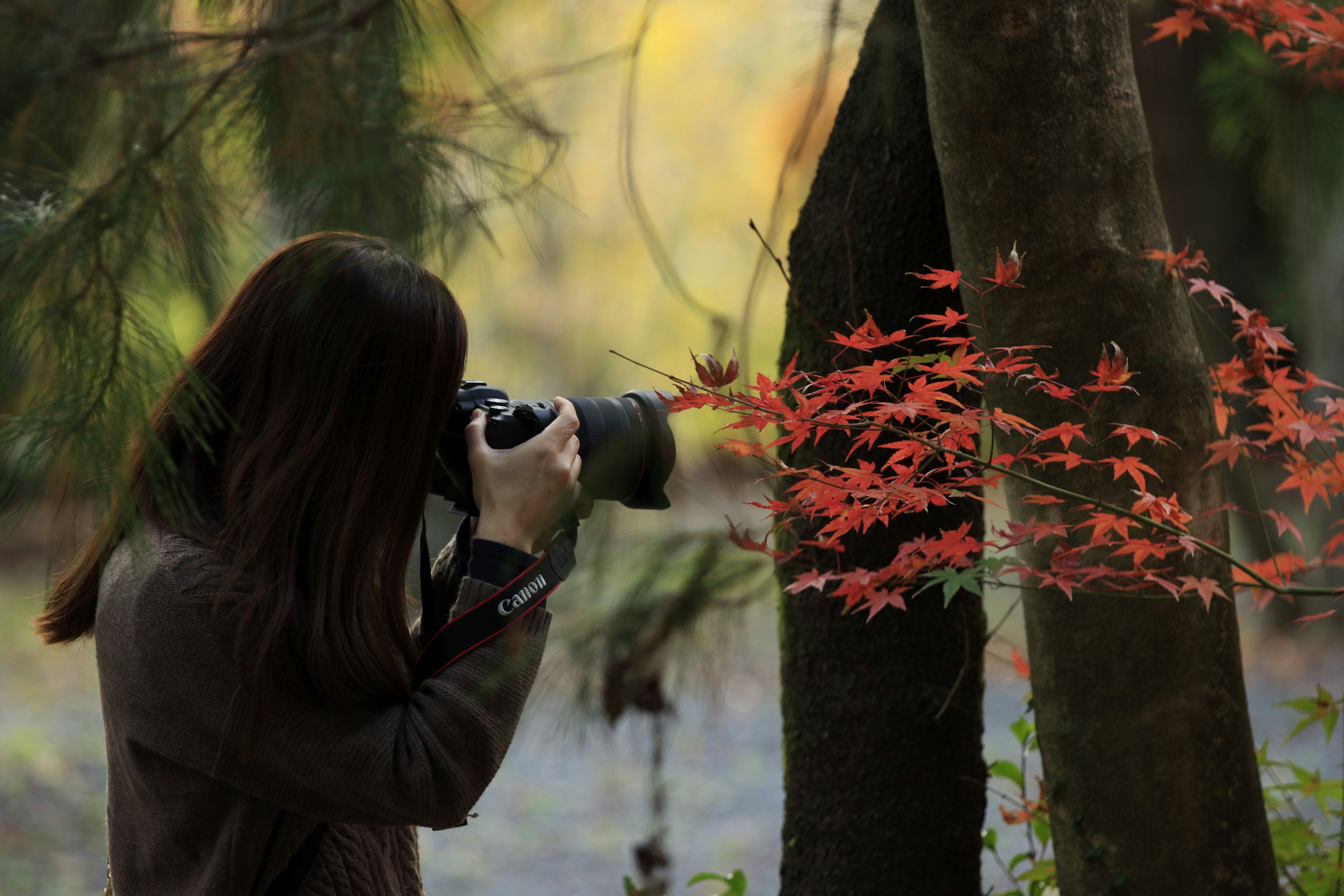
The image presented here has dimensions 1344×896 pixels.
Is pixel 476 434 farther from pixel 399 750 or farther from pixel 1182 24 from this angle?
pixel 1182 24

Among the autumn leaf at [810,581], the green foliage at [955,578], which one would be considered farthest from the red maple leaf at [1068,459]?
the autumn leaf at [810,581]

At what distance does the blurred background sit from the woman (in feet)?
0.31

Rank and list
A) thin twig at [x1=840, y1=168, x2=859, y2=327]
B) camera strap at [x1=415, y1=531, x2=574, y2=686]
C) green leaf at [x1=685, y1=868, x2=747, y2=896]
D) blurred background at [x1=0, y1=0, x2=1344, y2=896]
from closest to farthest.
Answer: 1. camera strap at [x1=415, y1=531, x2=574, y2=686]
2. thin twig at [x1=840, y1=168, x2=859, y2=327]
3. blurred background at [x1=0, y1=0, x2=1344, y2=896]
4. green leaf at [x1=685, y1=868, x2=747, y2=896]

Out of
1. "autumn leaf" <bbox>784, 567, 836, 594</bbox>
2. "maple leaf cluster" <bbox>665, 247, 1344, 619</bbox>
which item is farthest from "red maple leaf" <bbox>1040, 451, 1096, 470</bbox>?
"autumn leaf" <bbox>784, 567, 836, 594</bbox>

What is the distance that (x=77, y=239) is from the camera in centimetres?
80

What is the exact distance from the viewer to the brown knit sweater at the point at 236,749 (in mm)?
848

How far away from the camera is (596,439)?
44.8 inches

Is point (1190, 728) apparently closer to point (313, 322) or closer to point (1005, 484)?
point (1005, 484)

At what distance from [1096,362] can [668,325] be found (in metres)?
7.53

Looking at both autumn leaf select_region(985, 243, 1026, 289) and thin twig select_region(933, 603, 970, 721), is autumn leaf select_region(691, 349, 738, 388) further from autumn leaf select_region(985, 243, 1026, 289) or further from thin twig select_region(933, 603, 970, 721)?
thin twig select_region(933, 603, 970, 721)

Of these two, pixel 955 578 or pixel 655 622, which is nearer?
pixel 955 578

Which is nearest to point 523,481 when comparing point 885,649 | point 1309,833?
point 885,649

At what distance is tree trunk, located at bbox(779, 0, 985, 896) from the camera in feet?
4.65

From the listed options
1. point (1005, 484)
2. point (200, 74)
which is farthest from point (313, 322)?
point (1005, 484)
